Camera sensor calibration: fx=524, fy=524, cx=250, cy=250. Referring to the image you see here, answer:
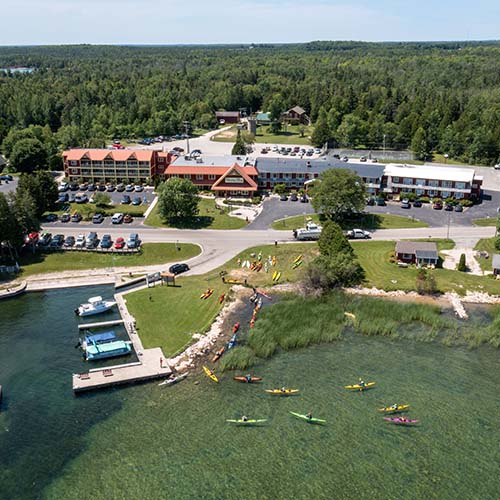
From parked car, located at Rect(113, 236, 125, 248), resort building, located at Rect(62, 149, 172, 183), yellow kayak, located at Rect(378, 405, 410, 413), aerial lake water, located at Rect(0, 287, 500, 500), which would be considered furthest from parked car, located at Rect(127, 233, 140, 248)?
yellow kayak, located at Rect(378, 405, 410, 413)

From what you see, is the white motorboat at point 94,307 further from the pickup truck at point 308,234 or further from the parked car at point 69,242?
the pickup truck at point 308,234

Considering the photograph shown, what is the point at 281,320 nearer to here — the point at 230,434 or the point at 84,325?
the point at 230,434

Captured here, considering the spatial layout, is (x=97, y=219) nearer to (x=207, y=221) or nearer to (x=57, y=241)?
(x=57, y=241)

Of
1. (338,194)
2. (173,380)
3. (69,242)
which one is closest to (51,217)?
(69,242)

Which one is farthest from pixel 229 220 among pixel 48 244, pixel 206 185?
pixel 48 244

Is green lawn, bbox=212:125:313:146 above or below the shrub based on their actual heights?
above

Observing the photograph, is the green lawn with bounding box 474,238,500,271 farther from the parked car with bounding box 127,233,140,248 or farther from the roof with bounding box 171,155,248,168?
the roof with bounding box 171,155,248,168
